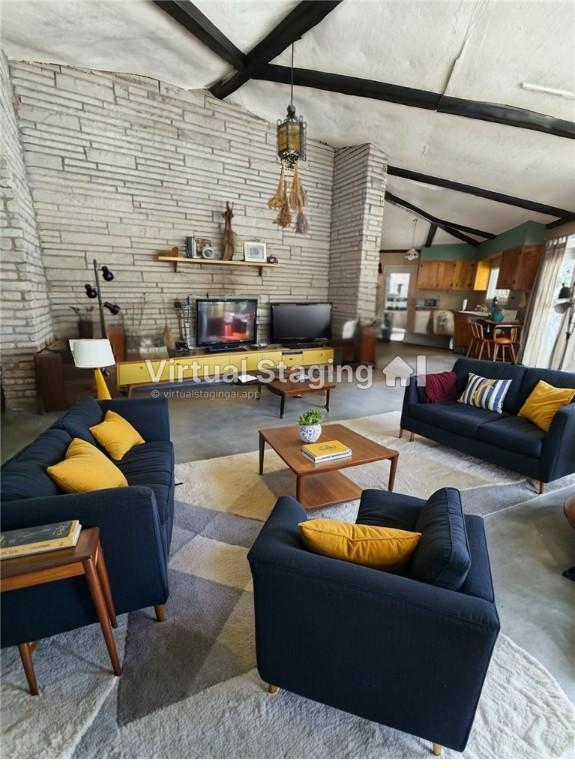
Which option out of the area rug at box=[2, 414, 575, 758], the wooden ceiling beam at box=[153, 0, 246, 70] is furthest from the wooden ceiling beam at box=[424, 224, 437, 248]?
the area rug at box=[2, 414, 575, 758]

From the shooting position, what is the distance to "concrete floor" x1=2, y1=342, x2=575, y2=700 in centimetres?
146

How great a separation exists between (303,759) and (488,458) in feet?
7.58

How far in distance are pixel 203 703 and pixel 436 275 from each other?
9.25 meters

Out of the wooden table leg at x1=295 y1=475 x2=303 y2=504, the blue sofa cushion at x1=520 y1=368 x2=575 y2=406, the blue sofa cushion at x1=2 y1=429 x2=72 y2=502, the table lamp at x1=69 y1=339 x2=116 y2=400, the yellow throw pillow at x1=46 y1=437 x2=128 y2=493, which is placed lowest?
the wooden table leg at x1=295 y1=475 x2=303 y2=504

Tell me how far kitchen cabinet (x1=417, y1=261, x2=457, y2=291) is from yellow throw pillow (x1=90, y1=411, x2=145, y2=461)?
842 centimetres

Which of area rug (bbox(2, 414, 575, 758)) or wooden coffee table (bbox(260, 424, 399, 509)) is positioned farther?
wooden coffee table (bbox(260, 424, 399, 509))

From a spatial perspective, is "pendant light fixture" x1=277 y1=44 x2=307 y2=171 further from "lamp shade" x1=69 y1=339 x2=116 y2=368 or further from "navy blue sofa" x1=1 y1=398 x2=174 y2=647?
"navy blue sofa" x1=1 y1=398 x2=174 y2=647

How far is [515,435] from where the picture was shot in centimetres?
253

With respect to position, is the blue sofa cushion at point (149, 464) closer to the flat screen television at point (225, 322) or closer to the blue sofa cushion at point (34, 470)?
the blue sofa cushion at point (34, 470)

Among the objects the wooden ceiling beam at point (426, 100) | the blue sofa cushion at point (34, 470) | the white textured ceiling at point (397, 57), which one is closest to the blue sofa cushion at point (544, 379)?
the white textured ceiling at point (397, 57)

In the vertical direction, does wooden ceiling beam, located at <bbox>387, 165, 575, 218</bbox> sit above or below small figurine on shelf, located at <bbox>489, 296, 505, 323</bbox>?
above

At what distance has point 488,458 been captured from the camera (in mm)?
2703

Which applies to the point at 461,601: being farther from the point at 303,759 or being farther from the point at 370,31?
the point at 370,31

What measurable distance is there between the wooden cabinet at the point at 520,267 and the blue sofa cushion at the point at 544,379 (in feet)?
13.9
